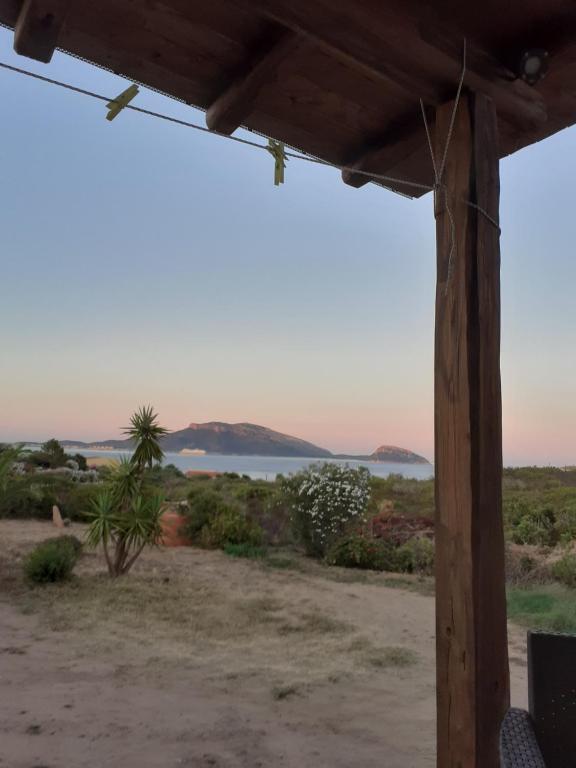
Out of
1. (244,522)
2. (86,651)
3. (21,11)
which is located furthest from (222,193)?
(21,11)

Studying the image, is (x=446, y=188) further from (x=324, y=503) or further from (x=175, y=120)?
(x=324, y=503)

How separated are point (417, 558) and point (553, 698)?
5848 mm

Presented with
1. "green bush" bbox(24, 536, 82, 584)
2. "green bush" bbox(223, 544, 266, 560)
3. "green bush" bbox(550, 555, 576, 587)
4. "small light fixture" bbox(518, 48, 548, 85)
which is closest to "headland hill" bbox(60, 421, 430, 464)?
"green bush" bbox(223, 544, 266, 560)

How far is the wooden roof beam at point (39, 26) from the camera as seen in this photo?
4.41ft

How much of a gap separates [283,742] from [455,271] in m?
1.91

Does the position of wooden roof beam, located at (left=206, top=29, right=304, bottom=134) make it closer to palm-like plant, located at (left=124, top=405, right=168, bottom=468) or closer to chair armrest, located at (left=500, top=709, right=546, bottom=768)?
chair armrest, located at (left=500, top=709, right=546, bottom=768)

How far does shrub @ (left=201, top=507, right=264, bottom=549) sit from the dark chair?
6747 mm

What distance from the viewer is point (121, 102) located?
175cm

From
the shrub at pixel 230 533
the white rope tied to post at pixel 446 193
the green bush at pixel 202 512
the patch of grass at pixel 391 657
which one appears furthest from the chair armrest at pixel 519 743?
the green bush at pixel 202 512

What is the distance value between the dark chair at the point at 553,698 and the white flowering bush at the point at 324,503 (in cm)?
611

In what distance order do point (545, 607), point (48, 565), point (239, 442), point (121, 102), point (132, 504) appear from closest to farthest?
1. point (121, 102)
2. point (545, 607)
3. point (48, 565)
4. point (132, 504)
5. point (239, 442)

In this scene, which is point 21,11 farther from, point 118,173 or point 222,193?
point 222,193

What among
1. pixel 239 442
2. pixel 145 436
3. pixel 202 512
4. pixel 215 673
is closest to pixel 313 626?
pixel 215 673

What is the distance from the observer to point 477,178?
4.99 feet
